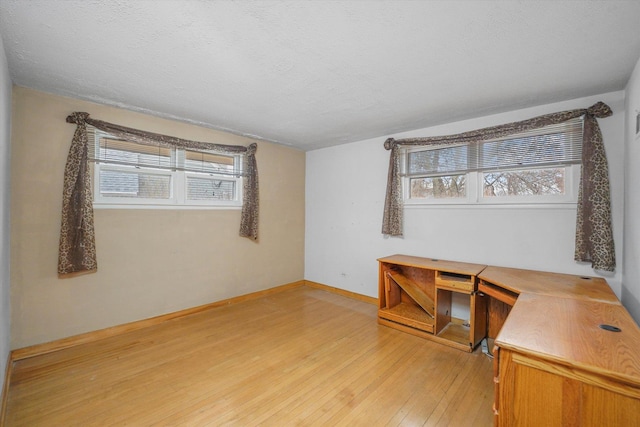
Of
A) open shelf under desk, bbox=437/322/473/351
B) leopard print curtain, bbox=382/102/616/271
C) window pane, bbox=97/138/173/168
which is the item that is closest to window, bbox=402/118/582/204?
leopard print curtain, bbox=382/102/616/271

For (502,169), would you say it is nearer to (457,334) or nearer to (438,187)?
(438,187)

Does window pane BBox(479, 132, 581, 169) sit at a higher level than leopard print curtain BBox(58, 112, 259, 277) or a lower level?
higher

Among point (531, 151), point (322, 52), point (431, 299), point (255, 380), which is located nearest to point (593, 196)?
point (531, 151)

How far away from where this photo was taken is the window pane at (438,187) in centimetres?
325

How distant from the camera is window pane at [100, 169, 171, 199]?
9.39ft

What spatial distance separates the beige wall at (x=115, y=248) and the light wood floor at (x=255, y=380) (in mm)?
346

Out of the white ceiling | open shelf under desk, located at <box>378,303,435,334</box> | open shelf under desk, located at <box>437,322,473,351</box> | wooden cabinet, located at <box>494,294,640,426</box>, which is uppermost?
the white ceiling

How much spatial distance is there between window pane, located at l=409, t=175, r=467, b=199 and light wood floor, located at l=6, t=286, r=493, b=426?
1725 millimetres

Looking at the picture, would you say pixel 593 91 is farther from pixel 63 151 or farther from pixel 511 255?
pixel 63 151

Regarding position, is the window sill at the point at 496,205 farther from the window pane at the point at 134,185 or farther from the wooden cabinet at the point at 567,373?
the window pane at the point at 134,185

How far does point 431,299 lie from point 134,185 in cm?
371

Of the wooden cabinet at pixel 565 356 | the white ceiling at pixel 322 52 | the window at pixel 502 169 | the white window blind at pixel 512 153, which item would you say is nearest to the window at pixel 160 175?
the white ceiling at pixel 322 52

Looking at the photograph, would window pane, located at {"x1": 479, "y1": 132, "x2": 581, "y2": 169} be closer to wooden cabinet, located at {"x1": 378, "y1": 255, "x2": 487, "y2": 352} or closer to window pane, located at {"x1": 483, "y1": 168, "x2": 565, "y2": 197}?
window pane, located at {"x1": 483, "y1": 168, "x2": 565, "y2": 197}

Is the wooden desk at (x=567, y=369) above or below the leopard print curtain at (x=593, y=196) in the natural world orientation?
below
